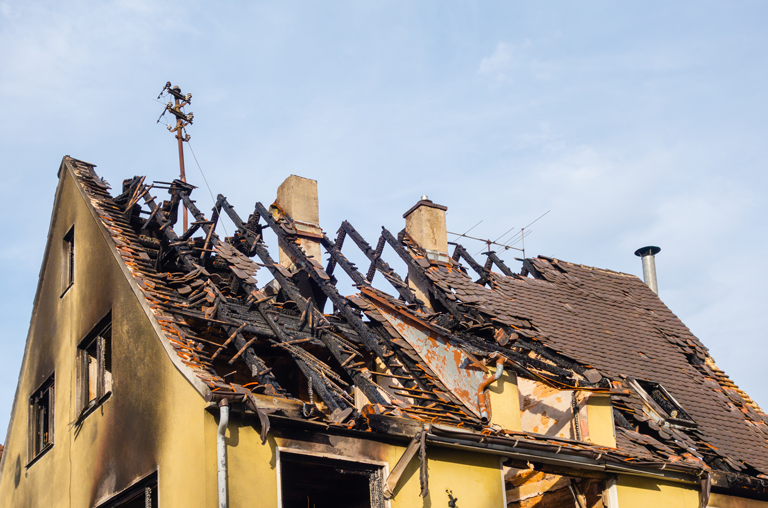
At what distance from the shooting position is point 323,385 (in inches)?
426

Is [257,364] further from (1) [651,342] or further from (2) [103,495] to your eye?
(1) [651,342]

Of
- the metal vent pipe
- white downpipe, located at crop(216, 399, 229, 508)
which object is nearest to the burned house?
white downpipe, located at crop(216, 399, 229, 508)

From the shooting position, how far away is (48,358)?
567 inches

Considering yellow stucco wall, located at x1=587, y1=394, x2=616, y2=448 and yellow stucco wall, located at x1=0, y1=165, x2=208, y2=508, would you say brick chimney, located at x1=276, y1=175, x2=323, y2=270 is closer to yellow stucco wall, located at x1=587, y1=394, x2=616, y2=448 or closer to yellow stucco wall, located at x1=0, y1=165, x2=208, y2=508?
yellow stucco wall, located at x1=0, y1=165, x2=208, y2=508

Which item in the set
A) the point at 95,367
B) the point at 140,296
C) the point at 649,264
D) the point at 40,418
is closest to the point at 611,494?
the point at 140,296

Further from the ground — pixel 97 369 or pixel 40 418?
pixel 97 369

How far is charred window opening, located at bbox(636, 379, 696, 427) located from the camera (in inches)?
561

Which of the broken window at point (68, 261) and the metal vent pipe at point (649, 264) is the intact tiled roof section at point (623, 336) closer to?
the metal vent pipe at point (649, 264)

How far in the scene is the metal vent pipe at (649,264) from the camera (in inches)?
869

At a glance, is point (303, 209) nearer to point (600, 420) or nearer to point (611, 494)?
point (600, 420)

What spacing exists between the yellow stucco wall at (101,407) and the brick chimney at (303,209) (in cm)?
407

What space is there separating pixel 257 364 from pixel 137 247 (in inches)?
135

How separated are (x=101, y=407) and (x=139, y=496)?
1890 millimetres

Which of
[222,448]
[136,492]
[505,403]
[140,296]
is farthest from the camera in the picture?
[505,403]
